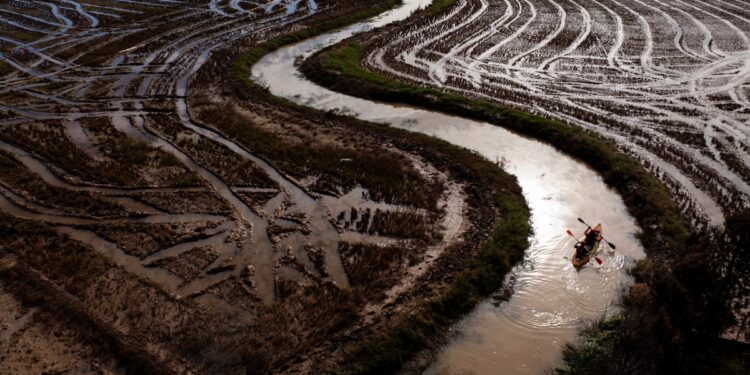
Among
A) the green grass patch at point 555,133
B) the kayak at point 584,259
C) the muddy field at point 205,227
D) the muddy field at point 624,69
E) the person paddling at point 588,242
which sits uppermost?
the muddy field at point 624,69

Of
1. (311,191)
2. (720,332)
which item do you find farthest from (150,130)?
(720,332)

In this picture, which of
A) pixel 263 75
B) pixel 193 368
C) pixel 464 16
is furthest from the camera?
pixel 464 16

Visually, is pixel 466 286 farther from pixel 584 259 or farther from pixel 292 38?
pixel 292 38

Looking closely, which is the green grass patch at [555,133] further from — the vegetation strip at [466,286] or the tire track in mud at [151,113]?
the tire track in mud at [151,113]

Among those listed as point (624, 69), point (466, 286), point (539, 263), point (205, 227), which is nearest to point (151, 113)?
point (205, 227)

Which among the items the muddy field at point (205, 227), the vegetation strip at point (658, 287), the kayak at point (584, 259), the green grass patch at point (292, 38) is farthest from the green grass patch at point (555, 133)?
the muddy field at point (205, 227)

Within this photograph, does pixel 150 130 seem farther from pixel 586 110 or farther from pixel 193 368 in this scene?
pixel 586 110
